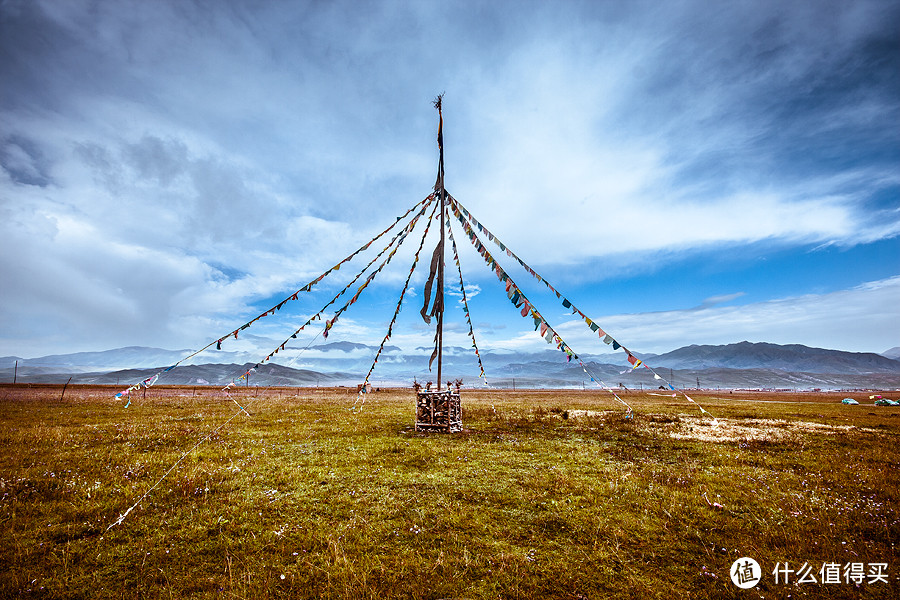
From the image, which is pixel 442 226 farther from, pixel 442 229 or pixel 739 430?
pixel 739 430

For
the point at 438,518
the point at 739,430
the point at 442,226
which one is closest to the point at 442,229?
the point at 442,226

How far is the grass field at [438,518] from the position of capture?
5.74 metres

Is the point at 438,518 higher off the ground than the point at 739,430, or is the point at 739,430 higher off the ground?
the point at 438,518

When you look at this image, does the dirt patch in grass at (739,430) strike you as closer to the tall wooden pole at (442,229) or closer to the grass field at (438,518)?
the grass field at (438,518)

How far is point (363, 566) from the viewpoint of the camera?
6.11 meters

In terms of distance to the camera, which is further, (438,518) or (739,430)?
(739,430)

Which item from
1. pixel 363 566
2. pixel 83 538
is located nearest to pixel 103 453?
pixel 83 538

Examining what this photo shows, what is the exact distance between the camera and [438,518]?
7.81 metres

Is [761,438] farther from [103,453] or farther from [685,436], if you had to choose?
[103,453]

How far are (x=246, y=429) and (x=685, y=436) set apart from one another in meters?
22.0

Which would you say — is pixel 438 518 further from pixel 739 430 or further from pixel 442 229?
pixel 739 430

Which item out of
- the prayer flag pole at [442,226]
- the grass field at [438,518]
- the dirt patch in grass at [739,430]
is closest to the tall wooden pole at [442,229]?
the prayer flag pole at [442,226]

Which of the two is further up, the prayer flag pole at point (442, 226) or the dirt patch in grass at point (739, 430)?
the prayer flag pole at point (442, 226)

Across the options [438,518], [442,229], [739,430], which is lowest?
[739,430]
